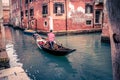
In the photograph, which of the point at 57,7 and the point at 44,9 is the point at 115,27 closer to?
the point at 57,7

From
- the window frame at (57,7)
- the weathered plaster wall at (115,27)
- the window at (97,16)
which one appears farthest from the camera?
the window at (97,16)

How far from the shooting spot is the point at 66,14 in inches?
904

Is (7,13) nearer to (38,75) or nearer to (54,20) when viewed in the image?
(54,20)

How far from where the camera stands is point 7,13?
48.2m

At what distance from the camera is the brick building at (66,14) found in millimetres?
22391

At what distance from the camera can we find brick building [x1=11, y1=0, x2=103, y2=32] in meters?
22.4

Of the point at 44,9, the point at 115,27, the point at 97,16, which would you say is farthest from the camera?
the point at 97,16

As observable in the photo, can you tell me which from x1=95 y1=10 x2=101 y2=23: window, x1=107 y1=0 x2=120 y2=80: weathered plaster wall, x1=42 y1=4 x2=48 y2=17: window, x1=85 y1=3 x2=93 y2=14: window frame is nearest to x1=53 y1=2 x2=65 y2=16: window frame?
x1=42 y1=4 x2=48 y2=17: window

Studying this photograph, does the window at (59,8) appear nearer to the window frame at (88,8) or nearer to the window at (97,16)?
the window frame at (88,8)

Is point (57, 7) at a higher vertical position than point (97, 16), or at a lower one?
higher

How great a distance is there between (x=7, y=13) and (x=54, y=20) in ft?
96.3

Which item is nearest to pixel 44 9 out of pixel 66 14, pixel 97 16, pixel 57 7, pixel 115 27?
pixel 57 7

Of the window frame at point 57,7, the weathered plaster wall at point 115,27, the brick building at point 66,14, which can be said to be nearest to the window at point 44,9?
the brick building at point 66,14

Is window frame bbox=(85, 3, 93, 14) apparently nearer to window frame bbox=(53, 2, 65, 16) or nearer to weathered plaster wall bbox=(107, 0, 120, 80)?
window frame bbox=(53, 2, 65, 16)
